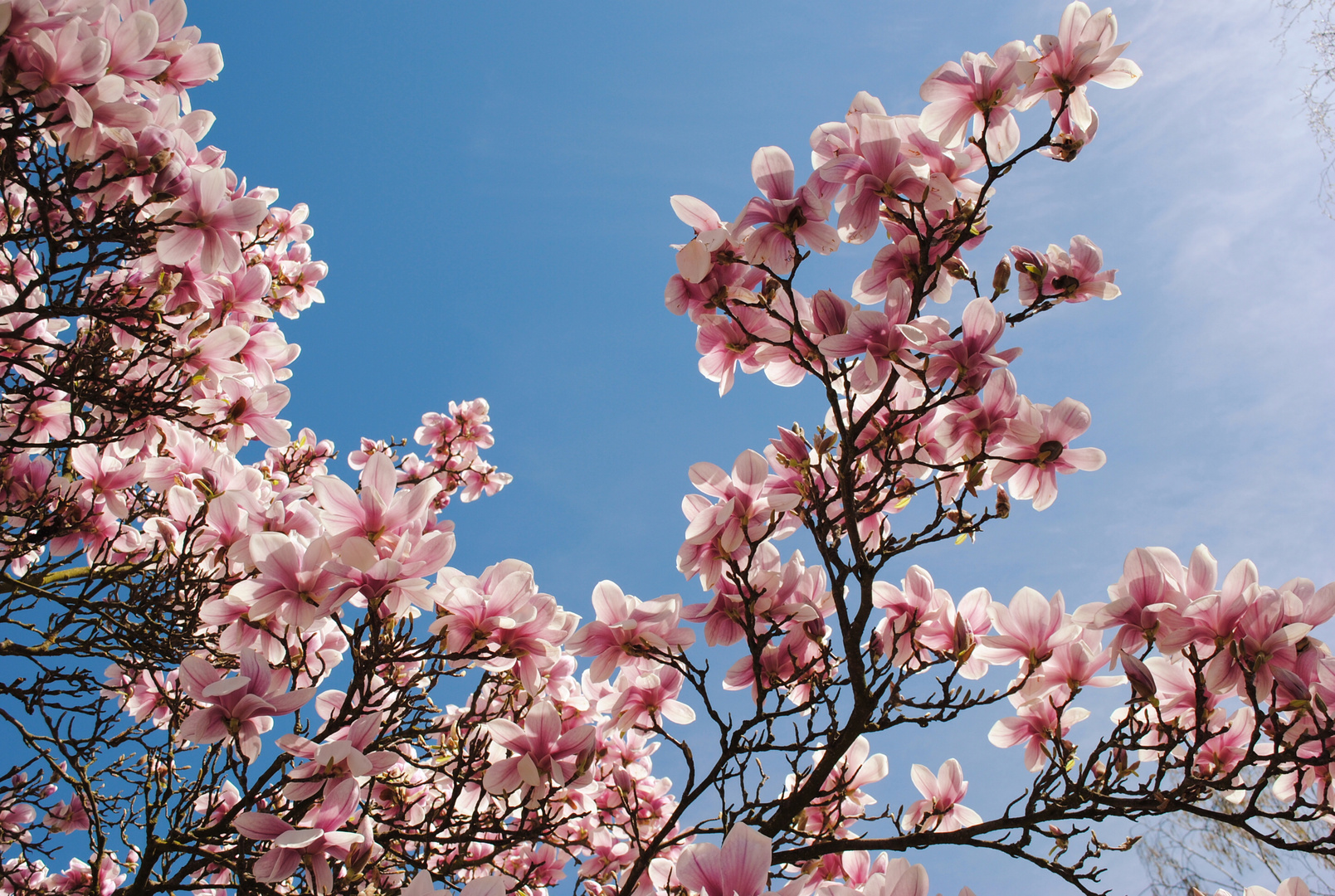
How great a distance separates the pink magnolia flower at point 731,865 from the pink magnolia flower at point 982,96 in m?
2.06

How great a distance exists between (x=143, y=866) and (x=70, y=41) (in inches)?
102

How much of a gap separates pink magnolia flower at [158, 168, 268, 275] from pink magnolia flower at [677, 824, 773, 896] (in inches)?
96.8

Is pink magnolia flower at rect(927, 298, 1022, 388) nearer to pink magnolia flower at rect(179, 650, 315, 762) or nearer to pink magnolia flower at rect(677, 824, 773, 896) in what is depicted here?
pink magnolia flower at rect(677, 824, 773, 896)

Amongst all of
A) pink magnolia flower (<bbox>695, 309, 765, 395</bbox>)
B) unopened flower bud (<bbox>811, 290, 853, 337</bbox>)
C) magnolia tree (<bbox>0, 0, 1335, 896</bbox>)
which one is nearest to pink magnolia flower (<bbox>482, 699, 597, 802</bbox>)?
magnolia tree (<bbox>0, 0, 1335, 896</bbox>)

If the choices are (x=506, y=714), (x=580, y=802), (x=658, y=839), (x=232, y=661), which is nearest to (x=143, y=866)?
(x=232, y=661)

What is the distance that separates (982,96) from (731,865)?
2267mm

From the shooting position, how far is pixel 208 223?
2676 mm

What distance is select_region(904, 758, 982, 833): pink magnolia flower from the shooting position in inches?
111

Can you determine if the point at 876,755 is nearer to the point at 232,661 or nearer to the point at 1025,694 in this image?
the point at 1025,694

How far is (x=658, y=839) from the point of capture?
2441 millimetres

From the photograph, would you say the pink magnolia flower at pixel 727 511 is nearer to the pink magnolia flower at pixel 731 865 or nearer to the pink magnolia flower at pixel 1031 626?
the pink magnolia flower at pixel 1031 626

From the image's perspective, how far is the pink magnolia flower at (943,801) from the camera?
282 centimetres

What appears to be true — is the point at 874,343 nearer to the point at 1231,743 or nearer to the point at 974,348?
the point at 974,348

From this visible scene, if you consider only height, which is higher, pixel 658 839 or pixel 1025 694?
pixel 1025 694
